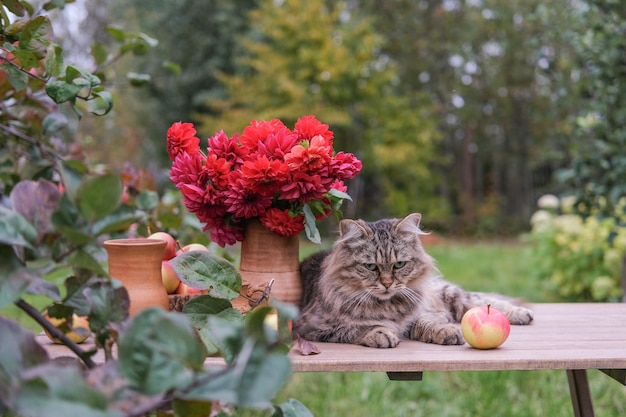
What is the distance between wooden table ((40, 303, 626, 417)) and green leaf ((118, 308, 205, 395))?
685mm

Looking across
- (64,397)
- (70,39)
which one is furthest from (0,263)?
(70,39)

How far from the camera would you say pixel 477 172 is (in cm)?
1359

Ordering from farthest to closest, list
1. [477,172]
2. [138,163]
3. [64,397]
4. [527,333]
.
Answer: [477,172] < [138,163] < [527,333] < [64,397]

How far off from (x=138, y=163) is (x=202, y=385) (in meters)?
12.3

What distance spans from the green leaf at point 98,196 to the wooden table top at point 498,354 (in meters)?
0.70

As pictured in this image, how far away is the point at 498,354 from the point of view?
4.99 ft

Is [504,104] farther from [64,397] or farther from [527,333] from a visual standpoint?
[64,397]

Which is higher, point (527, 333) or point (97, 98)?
point (97, 98)

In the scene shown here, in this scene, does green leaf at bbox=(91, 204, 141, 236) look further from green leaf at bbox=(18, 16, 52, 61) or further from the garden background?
the garden background

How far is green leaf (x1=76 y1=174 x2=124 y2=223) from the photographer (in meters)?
0.83

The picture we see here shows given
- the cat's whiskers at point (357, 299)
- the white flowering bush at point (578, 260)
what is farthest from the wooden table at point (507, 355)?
the white flowering bush at point (578, 260)

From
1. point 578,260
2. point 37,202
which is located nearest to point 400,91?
point 578,260

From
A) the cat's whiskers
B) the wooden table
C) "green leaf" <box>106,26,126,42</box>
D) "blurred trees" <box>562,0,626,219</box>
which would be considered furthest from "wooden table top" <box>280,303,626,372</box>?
"blurred trees" <box>562,0,626,219</box>

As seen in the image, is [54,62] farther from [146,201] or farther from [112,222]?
[146,201]
